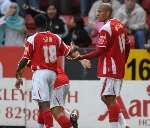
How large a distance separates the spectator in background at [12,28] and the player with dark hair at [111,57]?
4.75 m

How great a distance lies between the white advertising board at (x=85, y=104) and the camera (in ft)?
47.4

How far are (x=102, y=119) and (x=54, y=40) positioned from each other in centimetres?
288

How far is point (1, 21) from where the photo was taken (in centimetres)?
1666

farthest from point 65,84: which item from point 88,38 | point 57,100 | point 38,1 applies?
point 38,1

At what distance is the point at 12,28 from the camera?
16.7 meters

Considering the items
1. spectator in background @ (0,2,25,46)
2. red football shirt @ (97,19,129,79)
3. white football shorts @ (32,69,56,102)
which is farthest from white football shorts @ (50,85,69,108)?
spectator in background @ (0,2,25,46)

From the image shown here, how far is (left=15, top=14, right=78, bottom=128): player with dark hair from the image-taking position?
39.5 feet

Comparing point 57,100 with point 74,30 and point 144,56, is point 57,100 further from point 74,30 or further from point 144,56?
point 74,30

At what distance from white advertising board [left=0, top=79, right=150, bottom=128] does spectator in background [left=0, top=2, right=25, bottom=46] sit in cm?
216

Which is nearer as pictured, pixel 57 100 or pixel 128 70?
pixel 57 100

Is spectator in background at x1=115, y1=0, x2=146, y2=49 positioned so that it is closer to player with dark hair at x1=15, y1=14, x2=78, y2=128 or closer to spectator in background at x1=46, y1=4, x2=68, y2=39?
spectator in background at x1=46, y1=4, x2=68, y2=39

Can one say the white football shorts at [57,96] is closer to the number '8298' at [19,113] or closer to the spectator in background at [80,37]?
the number '8298' at [19,113]

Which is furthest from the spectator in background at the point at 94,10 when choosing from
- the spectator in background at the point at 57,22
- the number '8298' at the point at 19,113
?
the number '8298' at the point at 19,113

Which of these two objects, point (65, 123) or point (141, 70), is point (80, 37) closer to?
point (141, 70)
